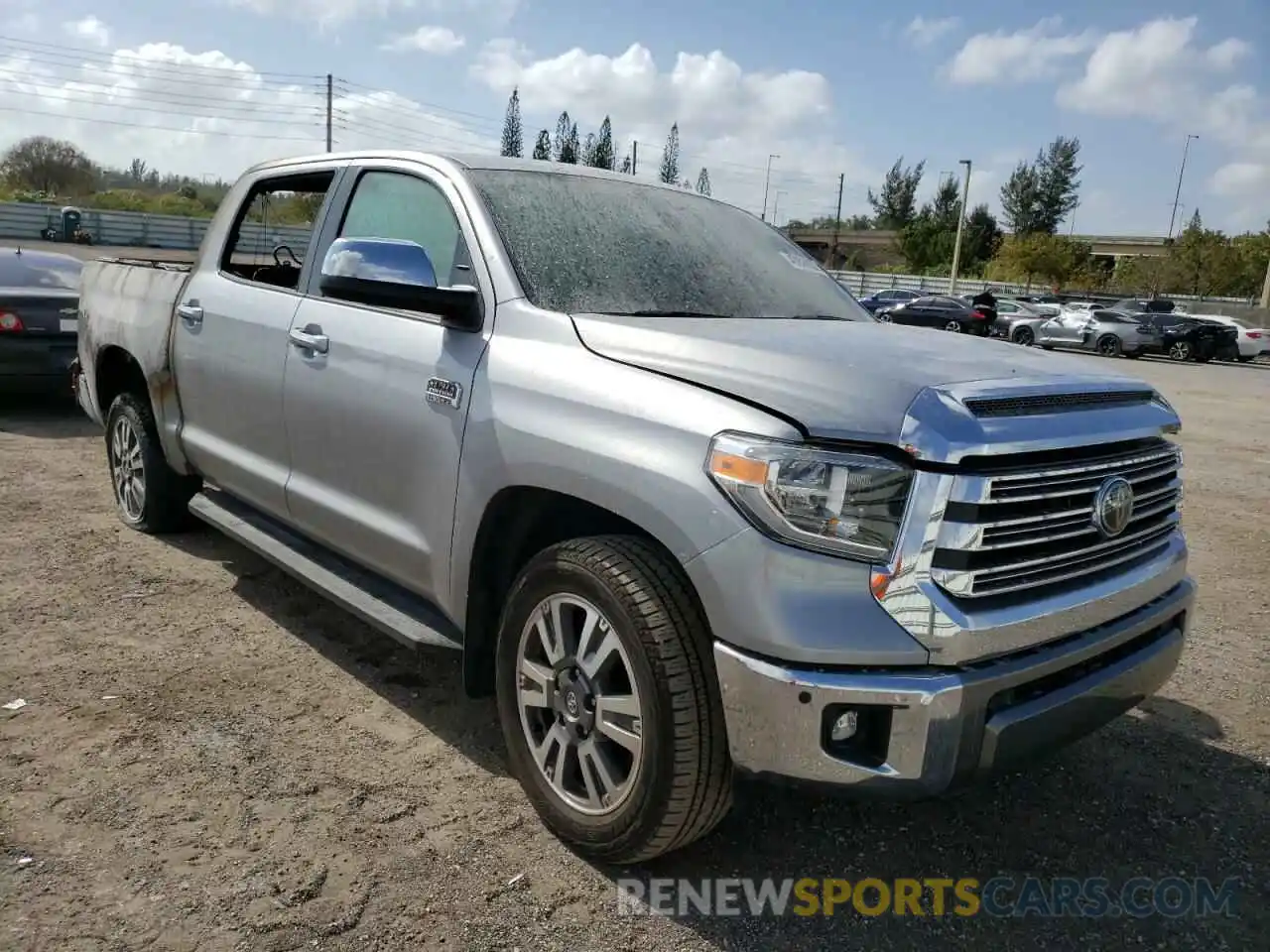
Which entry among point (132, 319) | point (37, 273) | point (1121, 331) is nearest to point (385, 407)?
point (132, 319)

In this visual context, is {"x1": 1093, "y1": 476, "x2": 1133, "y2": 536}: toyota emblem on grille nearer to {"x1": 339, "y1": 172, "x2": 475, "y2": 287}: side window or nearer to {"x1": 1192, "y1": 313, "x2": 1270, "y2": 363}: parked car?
{"x1": 339, "y1": 172, "x2": 475, "y2": 287}: side window

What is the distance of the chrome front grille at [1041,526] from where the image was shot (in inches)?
86.7

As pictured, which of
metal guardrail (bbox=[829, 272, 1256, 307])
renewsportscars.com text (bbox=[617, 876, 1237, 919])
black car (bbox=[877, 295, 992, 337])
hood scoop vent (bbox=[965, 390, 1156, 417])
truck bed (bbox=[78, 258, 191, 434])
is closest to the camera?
hood scoop vent (bbox=[965, 390, 1156, 417])

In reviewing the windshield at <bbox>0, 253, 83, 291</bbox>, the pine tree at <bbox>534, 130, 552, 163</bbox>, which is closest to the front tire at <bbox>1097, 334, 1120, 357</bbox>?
the windshield at <bbox>0, 253, 83, 291</bbox>

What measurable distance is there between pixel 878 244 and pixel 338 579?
107 meters

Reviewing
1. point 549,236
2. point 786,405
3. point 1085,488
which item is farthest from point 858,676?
point 549,236

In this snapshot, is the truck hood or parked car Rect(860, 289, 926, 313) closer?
the truck hood

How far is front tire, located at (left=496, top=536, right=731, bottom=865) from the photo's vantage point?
2.34 meters

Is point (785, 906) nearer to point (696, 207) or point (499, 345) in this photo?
point (499, 345)

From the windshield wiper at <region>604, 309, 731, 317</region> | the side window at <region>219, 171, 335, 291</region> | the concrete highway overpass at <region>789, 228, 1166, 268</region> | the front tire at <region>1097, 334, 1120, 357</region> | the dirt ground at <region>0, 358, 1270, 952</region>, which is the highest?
the concrete highway overpass at <region>789, 228, 1166, 268</region>

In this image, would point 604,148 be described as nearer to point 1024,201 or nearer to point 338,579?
point 1024,201

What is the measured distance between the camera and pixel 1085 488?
2484mm

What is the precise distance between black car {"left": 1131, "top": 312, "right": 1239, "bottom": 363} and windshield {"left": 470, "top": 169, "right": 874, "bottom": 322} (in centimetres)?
2759

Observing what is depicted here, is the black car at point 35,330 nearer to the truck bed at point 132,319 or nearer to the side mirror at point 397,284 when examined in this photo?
the truck bed at point 132,319
